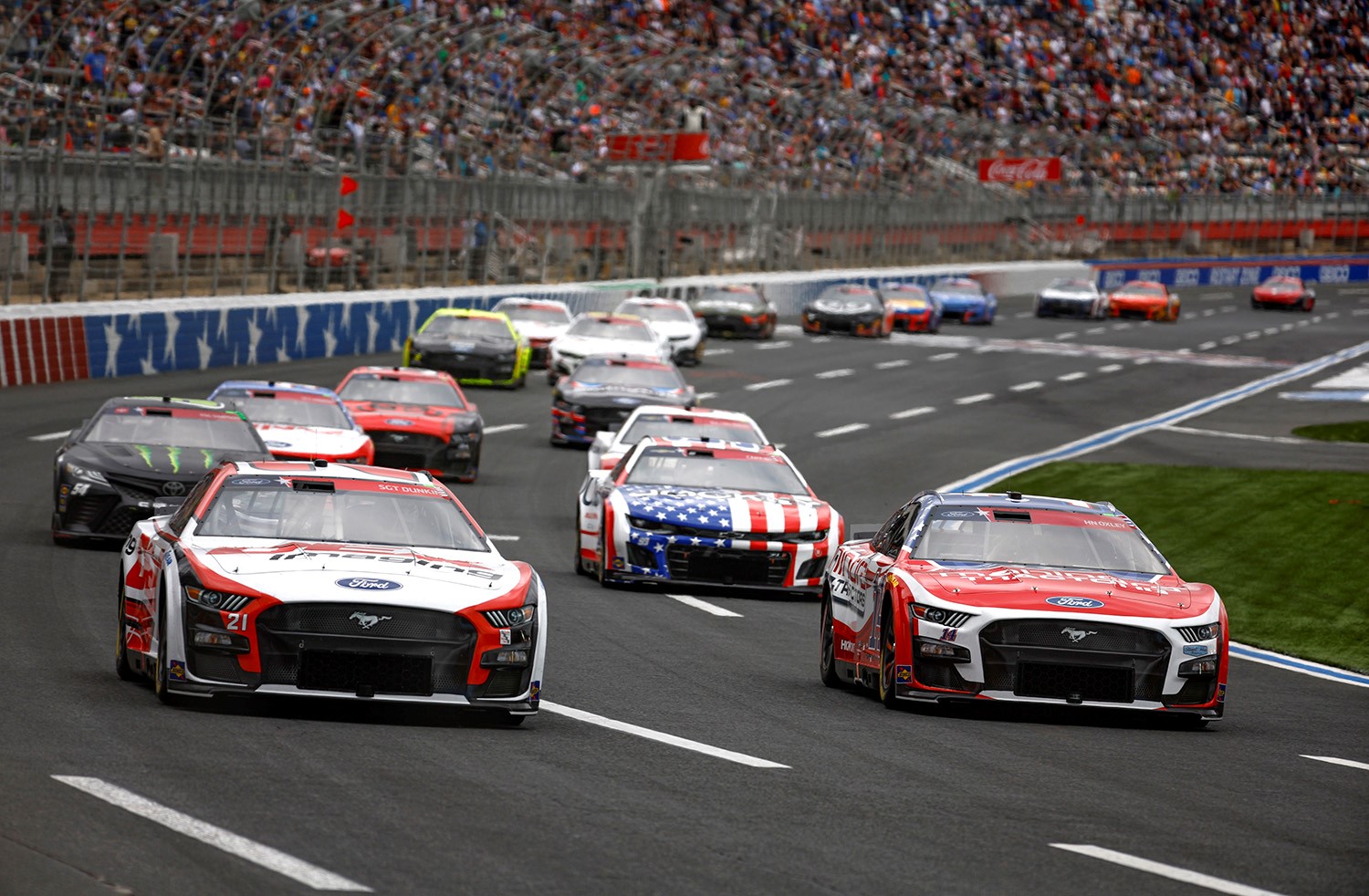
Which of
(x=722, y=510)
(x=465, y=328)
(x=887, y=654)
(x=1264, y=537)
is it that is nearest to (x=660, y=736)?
(x=887, y=654)

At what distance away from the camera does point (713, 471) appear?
17656mm

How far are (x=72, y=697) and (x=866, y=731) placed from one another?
3660mm

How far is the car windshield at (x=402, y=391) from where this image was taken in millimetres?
24391

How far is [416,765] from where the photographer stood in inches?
324

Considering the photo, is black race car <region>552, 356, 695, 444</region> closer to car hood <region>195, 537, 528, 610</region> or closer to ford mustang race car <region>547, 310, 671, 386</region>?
ford mustang race car <region>547, 310, 671, 386</region>

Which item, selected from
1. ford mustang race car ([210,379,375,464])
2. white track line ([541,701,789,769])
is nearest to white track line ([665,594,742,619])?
ford mustang race car ([210,379,375,464])

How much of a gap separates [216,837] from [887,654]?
4.95 meters

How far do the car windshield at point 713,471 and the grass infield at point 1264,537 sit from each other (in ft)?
12.6

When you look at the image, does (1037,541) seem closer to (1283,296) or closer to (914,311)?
(914,311)

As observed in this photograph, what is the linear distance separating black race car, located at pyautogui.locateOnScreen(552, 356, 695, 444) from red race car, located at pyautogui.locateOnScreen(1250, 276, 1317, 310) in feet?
135

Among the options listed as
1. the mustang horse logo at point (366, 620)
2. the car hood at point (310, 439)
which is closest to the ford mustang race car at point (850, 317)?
the car hood at point (310, 439)

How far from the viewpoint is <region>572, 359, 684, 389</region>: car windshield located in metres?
28.3

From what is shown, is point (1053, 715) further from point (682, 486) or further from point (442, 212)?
point (442, 212)

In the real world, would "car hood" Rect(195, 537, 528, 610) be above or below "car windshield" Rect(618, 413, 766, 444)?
above
